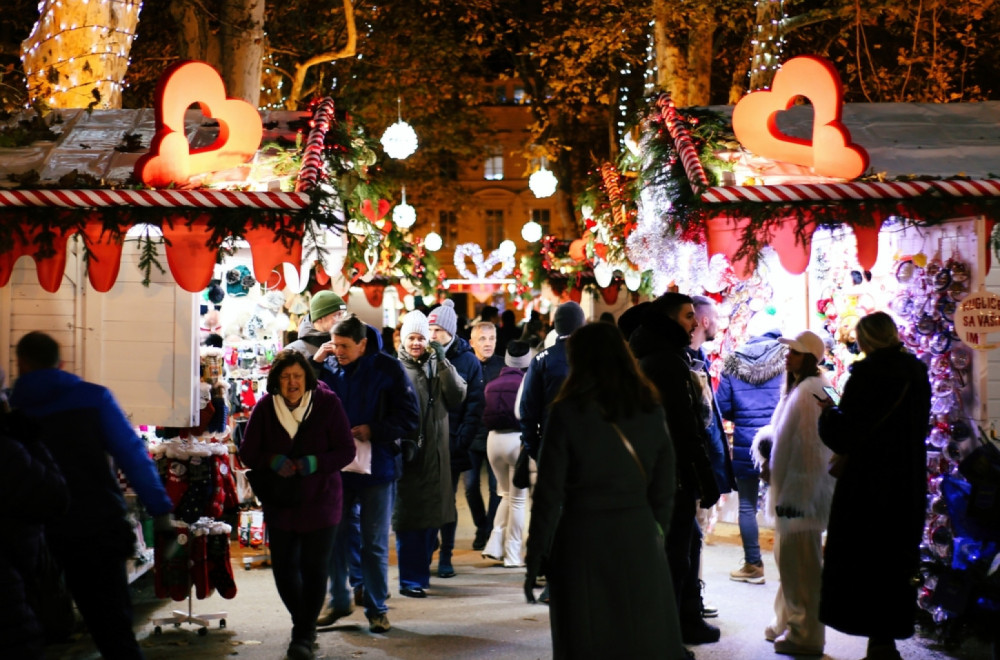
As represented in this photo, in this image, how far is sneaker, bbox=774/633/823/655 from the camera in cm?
705

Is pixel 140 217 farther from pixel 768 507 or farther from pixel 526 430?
pixel 768 507

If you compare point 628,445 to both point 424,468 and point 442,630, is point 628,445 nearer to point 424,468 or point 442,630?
point 442,630

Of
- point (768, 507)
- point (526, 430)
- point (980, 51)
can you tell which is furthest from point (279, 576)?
point (980, 51)

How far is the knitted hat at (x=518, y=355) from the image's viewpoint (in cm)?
987

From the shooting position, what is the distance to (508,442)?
9.83 metres

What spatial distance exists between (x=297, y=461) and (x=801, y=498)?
10.0 feet

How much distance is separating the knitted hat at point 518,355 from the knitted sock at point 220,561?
304 centimetres

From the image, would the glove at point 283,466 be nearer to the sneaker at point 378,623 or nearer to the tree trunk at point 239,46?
the sneaker at point 378,623

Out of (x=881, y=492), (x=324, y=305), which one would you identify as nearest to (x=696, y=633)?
(x=881, y=492)

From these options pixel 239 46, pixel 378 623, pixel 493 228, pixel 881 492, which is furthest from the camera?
pixel 493 228

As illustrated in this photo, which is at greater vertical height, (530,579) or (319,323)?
(319,323)

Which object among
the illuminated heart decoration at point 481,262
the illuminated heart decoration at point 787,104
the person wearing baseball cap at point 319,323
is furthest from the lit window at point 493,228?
the illuminated heart decoration at point 787,104

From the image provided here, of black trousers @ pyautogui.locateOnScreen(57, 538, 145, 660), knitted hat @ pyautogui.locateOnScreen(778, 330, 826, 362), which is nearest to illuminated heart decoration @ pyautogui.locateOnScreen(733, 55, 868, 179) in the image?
knitted hat @ pyautogui.locateOnScreen(778, 330, 826, 362)

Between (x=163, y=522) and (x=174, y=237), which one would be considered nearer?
(x=163, y=522)
